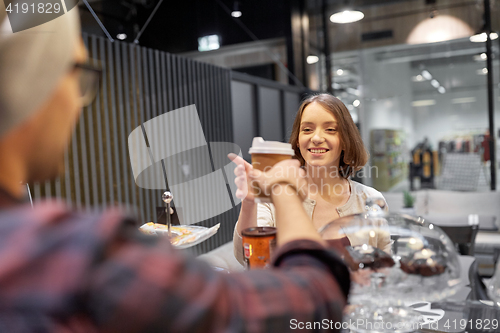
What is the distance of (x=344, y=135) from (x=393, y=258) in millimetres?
954

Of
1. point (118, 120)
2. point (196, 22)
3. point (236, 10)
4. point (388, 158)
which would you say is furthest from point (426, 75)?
point (118, 120)

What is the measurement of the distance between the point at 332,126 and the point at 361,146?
0.23 m

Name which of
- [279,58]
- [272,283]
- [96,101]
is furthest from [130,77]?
[279,58]

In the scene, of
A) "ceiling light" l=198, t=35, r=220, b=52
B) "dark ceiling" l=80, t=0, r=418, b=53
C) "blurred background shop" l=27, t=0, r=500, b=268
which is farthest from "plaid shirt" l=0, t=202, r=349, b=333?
"ceiling light" l=198, t=35, r=220, b=52

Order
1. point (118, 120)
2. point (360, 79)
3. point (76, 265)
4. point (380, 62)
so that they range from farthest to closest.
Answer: point (360, 79), point (380, 62), point (118, 120), point (76, 265)

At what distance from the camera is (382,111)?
677cm

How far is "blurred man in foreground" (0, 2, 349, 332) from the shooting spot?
36 centimetres

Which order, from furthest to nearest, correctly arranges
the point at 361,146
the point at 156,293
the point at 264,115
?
the point at 264,115 < the point at 361,146 < the point at 156,293

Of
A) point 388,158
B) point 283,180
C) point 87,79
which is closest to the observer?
point 87,79

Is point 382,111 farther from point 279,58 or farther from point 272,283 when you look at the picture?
point 272,283

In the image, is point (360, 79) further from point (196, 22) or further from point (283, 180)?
point (283, 180)

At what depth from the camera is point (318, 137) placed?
1652 millimetres

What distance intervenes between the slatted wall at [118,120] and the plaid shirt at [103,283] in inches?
96.1

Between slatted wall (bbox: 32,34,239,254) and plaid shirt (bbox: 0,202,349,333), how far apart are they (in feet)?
8.01
